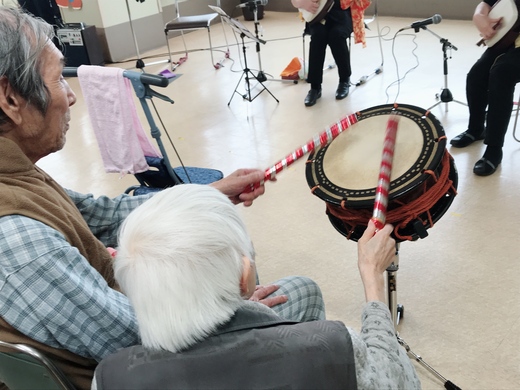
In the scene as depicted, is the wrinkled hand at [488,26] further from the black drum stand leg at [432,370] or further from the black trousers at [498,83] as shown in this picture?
the black drum stand leg at [432,370]

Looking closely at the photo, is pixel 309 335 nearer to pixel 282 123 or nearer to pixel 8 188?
pixel 8 188

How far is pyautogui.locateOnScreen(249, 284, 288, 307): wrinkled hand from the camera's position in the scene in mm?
1478

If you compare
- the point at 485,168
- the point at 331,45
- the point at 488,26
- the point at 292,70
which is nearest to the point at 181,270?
the point at 485,168

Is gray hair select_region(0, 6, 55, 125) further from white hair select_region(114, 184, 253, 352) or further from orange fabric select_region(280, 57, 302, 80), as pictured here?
orange fabric select_region(280, 57, 302, 80)

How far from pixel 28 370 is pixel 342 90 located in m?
3.67

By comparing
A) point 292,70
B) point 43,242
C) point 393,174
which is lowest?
point 292,70

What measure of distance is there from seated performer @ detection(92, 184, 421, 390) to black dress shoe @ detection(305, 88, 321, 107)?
343cm

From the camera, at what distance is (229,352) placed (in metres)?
0.88

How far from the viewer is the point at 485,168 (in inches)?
115

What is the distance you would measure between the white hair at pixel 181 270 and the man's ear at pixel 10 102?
1.41 ft

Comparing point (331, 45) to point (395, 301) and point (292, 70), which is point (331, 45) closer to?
point (292, 70)

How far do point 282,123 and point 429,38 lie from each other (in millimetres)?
2272

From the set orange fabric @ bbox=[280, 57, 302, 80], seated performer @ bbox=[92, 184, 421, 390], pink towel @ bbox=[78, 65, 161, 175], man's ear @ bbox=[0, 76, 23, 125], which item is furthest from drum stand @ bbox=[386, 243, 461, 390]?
orange fabric @ bbox=[280, 57, 302, 80]

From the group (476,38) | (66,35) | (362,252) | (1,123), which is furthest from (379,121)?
(66,35)
